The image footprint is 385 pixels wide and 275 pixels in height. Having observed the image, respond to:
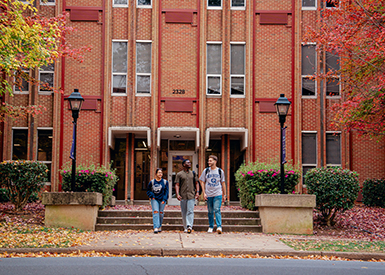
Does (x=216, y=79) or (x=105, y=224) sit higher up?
(x=216, y=79)

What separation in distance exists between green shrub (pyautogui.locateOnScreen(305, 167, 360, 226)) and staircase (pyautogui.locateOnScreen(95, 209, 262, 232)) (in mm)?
1868

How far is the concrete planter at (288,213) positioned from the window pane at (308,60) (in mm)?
7673

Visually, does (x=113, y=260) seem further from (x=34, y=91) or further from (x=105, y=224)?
(x=34, y=91)

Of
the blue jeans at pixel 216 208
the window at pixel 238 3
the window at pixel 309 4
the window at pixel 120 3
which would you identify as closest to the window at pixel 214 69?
the window at pixel 238 3

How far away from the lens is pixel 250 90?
17.0m

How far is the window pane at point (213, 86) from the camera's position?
1716cm

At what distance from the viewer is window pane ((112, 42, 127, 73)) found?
17250 mm

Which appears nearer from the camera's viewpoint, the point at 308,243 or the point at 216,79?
the point at 308,243

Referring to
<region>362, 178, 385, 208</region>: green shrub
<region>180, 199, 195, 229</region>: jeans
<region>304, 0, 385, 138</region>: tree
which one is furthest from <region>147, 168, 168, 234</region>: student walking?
<region>362, 178, 385, 208</region>: green shrub

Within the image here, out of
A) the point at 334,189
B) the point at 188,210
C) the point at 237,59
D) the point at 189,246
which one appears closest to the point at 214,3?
the point at 237,59

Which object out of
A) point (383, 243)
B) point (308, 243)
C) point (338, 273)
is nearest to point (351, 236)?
point (383, 243)

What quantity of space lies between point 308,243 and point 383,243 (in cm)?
194

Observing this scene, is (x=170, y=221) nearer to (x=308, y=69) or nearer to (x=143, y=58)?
(x=143, y=58)

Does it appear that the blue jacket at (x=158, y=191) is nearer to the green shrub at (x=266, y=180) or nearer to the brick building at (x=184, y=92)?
the green shrub at (x=266, y=180)
